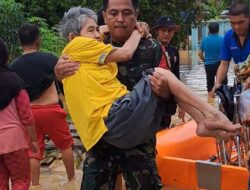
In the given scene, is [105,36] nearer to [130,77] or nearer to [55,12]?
[130,77]

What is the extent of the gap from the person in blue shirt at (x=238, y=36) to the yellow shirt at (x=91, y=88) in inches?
79.3

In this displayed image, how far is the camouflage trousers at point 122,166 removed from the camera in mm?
3051

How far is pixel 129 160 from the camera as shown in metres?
3.05

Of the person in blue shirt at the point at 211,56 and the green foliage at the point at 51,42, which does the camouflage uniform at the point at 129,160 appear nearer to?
the green foliage at the point at 51,42

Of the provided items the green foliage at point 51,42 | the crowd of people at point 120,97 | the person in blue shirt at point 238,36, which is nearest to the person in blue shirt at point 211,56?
the green foliage at point 51,42

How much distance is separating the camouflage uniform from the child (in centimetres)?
102

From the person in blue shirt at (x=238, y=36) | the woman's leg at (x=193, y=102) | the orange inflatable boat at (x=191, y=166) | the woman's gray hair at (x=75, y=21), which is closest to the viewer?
the woman's leg at (x=193, y=102)

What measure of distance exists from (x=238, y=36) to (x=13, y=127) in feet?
7.58

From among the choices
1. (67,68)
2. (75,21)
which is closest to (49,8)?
(75,21)

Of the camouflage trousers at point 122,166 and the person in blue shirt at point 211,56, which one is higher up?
the camouflage trousers at point 122,166

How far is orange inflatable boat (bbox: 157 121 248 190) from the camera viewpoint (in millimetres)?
3738

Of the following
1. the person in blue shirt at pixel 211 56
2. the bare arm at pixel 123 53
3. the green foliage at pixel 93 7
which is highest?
the bare arm at pixel 123 53

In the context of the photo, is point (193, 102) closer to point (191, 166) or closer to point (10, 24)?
point (191, 166)

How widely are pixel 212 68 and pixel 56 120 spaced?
18.4ft
